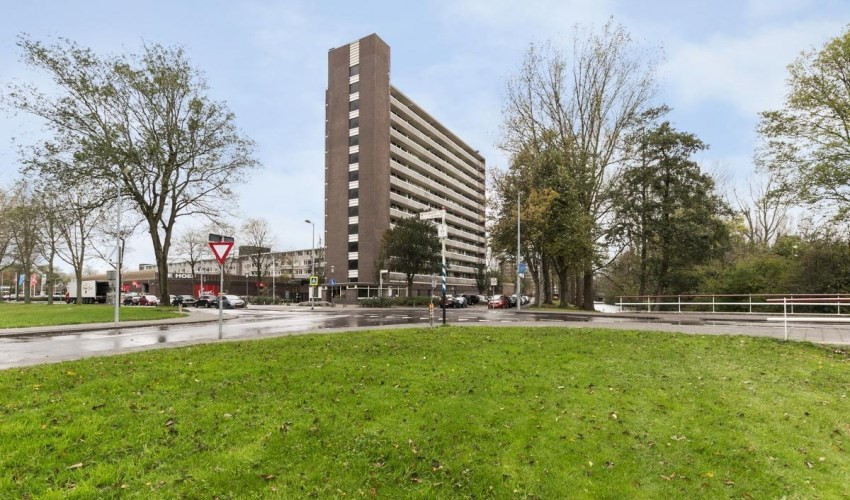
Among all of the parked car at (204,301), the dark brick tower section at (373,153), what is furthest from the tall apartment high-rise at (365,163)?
the parked car at (204,301)

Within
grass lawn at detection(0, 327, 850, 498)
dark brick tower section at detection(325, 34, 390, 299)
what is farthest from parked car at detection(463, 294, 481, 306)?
grass lawn at detection(0, 327, 850, 498)

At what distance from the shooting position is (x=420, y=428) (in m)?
5.46

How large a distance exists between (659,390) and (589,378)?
1.06 m

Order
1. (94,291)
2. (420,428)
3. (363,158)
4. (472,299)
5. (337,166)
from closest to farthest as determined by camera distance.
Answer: (420,428)
(94,291)
(472,299)
(363,158)
(337,166)

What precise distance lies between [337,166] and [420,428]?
69.2 metres

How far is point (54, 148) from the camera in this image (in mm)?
26641

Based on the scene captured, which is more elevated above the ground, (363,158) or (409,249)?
(363,158)

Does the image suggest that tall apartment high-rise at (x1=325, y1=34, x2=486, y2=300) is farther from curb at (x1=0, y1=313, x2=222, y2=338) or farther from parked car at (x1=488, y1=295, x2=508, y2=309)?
curb at (x1=0, y1=313, x2=222, y2=338)

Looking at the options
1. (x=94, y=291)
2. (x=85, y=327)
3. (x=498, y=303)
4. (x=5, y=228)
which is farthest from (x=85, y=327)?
(x=94, y=291)

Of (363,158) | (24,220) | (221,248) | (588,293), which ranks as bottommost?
(588,293)

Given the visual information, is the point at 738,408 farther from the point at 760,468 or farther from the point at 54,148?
the point at 54,148

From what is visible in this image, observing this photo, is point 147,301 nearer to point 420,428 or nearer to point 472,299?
point 472,299

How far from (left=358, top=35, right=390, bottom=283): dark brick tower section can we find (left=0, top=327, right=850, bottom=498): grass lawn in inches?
2272

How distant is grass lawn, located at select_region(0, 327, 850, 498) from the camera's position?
4348 millimetres
